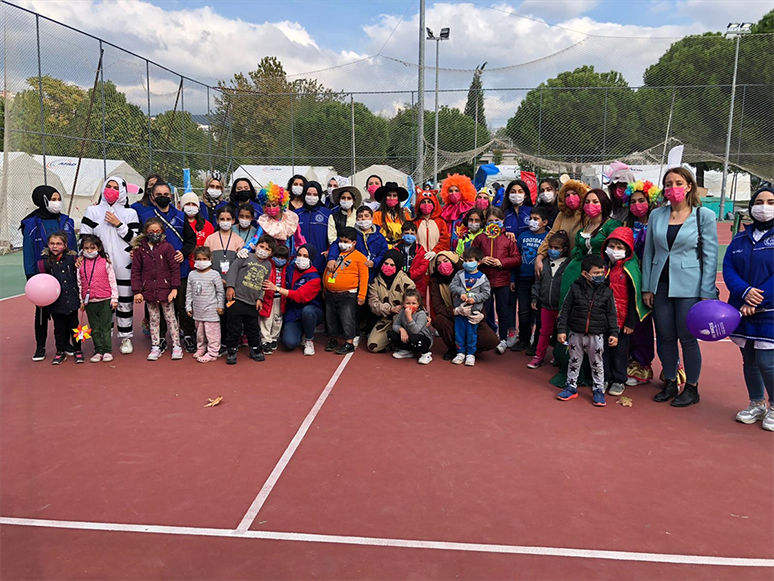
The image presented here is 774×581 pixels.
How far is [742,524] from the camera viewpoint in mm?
3396

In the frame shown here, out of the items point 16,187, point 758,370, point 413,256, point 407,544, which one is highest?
point 16,187

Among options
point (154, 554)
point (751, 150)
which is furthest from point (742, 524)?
point (751, 150)

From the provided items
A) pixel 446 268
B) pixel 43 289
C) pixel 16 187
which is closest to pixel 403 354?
pixel 446 268

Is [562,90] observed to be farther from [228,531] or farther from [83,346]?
[228,531]

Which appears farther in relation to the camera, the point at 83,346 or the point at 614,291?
the point at 83,346

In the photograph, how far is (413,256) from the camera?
708cm

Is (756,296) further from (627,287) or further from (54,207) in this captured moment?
(54,207)

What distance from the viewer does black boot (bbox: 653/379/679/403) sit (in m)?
5.36

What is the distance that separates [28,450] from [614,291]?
5.18 metres

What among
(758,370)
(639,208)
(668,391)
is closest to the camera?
(758,370)

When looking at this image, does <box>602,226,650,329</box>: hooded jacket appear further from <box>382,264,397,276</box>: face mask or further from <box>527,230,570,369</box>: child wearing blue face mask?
<box>382,264,397,276</box>: face mask

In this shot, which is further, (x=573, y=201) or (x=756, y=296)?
(x=573, y=201)

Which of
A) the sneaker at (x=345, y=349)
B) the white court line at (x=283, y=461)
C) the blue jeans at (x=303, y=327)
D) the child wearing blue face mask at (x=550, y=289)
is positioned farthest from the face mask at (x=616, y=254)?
the blue jeans at (x=303, y=327)

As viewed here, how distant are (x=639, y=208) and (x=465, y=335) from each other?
2260 mm
